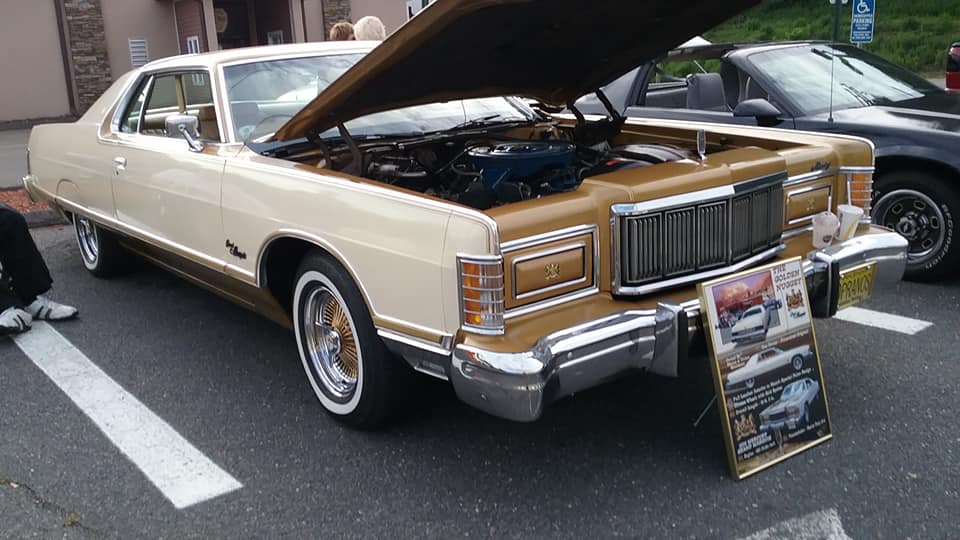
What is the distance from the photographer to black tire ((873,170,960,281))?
5.07 meters

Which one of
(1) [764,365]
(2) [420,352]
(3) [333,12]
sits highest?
(3) [333,12]

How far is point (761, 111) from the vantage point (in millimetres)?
5617

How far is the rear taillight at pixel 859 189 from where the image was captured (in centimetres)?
378

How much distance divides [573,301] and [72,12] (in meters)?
14.9

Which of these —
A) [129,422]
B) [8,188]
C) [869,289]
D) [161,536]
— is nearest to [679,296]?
[869,289]

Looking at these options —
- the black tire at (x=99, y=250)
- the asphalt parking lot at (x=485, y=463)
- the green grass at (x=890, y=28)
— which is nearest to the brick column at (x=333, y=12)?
the green grass at (x=890, y=28)

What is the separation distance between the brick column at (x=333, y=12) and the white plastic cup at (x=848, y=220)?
1410 cm

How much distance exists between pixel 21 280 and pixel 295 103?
2.12 meters

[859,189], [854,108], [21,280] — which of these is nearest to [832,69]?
[854,108]

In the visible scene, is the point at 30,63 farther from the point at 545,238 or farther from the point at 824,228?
the point at 824,228

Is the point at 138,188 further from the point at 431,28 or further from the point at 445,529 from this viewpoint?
the point at 445,529

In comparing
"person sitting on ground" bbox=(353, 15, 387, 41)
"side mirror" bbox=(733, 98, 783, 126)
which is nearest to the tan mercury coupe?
"side mirror" bbox=(733, 98, 783, 126)

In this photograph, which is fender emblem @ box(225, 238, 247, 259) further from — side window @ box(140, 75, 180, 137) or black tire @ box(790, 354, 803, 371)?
black tire @ box(790, 354, 803, 371)

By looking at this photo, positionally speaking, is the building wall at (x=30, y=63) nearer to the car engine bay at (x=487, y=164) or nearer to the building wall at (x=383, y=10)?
the building wall at (x=383, y=10)
